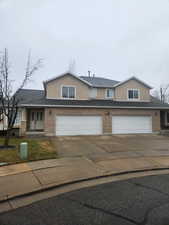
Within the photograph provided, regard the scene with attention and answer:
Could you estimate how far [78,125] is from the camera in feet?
58.0

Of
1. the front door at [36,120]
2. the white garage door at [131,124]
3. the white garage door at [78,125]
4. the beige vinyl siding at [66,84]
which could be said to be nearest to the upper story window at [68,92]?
the beige vinyl siding at [66,84]

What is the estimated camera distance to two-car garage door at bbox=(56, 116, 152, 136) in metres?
17.4

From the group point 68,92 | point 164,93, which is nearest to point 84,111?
point 68,92

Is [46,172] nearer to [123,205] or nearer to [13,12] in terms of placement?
[123,205]

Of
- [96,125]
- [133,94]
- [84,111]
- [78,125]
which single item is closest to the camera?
[78,125]

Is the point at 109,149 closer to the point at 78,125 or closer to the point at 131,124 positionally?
the point at 78,125

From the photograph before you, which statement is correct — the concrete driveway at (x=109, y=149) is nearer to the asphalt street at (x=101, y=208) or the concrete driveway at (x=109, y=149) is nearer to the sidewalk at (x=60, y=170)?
the sidewalk at (x=60, y=170)

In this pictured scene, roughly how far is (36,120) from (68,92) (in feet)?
15.9

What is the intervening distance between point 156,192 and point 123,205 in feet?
4.11

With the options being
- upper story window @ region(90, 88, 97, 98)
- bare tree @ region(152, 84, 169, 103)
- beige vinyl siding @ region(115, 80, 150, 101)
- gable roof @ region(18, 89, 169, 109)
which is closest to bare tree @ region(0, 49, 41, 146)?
gable roof @ region(18, 89, 169, 109)

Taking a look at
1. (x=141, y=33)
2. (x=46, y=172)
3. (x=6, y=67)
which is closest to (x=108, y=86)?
(x=141, y=33)

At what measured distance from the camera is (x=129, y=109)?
61.9 ft

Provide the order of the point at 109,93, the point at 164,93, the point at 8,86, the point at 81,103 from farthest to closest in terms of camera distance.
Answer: the point at 164,93 → the point at 109,93 → the point at 81,103 → the point at 8,86

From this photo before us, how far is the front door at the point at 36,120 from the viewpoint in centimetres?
1881
